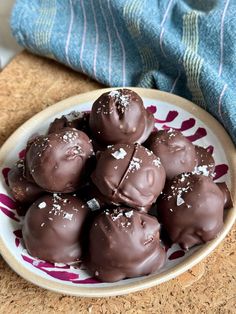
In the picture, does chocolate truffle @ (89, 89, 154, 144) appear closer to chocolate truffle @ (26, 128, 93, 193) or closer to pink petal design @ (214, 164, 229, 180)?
chocolate truffle @ (26, 128, 93, 193)

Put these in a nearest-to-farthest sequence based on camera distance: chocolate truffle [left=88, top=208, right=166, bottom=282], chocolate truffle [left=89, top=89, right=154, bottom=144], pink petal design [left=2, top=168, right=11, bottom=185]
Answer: chocolate truffle [left=88, top=208, right=166, bottom=282]
chocolate truffle [left=89, top=89, right=154, bottom=144]
pink petal design [left=2, top=168, right=11, bottom=185]

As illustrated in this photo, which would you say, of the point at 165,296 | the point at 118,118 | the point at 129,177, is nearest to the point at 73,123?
the point at 118,118

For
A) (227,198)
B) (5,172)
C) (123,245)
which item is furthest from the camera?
(5,172)

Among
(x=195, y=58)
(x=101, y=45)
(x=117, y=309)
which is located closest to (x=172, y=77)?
(x=195, y=58)

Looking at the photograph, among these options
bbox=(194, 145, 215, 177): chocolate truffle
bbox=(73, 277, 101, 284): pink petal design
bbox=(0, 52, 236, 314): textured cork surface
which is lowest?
bbox=(0, 52, 236, 314): textured cork surface

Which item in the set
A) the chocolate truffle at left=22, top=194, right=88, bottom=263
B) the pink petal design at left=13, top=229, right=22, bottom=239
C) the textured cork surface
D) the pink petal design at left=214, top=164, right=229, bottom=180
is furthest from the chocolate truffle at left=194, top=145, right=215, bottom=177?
the pink petal design at left=13, top=229, right=22, bottom=239

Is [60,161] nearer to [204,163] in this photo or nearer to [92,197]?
[92,197]

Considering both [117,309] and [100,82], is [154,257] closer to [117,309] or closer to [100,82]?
[117,309]
